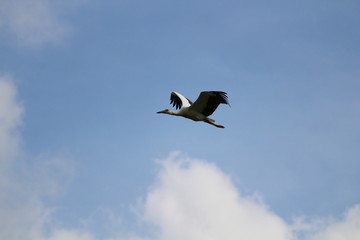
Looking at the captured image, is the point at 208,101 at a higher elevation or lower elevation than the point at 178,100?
lower

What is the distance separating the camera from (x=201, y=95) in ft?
61.3

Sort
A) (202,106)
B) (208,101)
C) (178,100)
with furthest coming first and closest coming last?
(178,100) < (202,106) < (208,101)

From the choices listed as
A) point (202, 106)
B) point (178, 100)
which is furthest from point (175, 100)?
point (202, 106)

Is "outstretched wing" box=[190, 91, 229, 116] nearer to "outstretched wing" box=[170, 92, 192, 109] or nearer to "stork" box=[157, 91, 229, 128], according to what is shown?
"stork" box=[157, 91, 229, 128]

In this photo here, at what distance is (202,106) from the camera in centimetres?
1945

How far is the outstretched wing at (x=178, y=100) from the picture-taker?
2150cm

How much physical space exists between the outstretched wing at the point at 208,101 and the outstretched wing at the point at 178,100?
1.68m

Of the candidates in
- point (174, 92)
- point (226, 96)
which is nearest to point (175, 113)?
point (174, 92)

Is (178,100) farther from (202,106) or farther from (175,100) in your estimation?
(202,106)

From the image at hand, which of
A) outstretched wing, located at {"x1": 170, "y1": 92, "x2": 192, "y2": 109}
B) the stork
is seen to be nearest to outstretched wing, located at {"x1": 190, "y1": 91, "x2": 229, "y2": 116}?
the stork

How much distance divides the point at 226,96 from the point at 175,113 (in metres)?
3.46

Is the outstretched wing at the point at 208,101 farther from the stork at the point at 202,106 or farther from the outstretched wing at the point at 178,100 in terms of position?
the outstretched wing at the point at 178,100

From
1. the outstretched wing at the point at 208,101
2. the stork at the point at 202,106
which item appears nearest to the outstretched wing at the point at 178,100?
the stork at the point at 202,106

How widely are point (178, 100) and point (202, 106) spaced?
3.17 m
